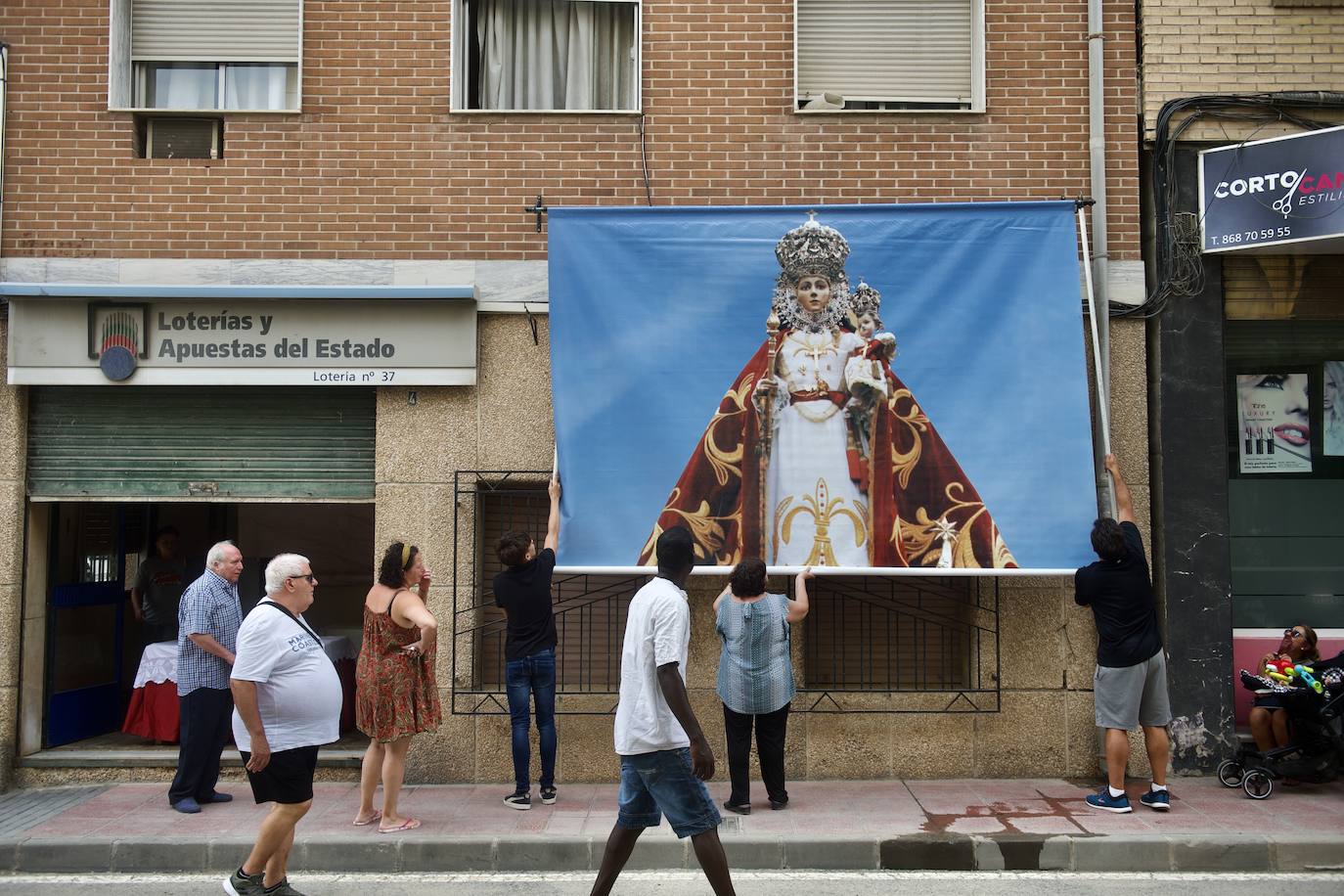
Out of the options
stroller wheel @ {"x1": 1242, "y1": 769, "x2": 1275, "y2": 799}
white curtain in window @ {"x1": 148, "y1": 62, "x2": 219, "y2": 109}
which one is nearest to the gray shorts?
stroller wheel @ {"x1": 1242, "y1": 769, "x2": 1275, "y2": 799}

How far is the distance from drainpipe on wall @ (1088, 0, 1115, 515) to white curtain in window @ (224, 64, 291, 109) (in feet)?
20.2

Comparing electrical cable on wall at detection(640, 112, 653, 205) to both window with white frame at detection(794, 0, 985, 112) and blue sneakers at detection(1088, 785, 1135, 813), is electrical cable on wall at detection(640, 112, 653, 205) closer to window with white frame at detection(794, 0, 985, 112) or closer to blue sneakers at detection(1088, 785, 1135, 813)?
window with white frame at detection(794, 0, 985, 112)

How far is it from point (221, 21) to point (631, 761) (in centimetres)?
689

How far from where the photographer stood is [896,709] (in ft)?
27.3

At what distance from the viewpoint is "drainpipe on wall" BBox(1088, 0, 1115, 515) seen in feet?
26.9

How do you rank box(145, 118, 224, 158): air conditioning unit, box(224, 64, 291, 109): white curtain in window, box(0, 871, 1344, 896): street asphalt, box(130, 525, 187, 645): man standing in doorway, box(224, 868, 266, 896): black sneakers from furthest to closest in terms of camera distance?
box(130, 525, 187, 645): man standing in doorway < box(224, 64, 291, 109): white curtain in window < box(145, 118, 224, 158): air conditioning unit < box(0, 871, 1344, 896): street asphalt < box(224, 868, 266, 896): black sneakers

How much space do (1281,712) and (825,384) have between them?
3988mm

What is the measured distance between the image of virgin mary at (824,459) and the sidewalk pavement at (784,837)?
5.60 feet

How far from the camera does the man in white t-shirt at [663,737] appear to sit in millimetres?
5152

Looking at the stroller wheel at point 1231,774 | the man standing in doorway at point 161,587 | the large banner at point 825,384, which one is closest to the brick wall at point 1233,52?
the large banner at point 825,384

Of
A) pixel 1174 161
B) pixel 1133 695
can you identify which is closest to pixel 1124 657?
pixel 1133 695

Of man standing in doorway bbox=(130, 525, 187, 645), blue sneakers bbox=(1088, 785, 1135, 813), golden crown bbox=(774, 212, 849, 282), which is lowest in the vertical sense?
blue sneakers bbox=(1088, 785, 1135, 813)

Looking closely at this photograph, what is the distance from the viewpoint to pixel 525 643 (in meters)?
7.43

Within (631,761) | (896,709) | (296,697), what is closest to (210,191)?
(296,697)
